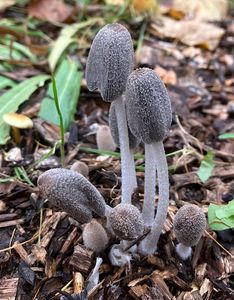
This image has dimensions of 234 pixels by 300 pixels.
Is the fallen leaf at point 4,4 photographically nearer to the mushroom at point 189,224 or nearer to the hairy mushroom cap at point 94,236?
the hairy mushroom cap at point 94,236

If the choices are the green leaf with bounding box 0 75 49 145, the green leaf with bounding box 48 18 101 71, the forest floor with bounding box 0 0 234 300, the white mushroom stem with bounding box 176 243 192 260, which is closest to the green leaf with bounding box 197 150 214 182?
the forest floor with bounding box 0 0 234 300

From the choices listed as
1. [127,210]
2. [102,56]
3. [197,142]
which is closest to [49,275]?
[127,210]

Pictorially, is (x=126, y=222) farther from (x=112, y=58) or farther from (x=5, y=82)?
(x=5, y=82)

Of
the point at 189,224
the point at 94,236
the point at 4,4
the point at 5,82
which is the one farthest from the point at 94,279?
the point at 4,4

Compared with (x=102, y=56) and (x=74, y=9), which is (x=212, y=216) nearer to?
(x=102, y=56)

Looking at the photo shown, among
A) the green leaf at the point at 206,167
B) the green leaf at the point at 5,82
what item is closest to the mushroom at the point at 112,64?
the green leaf at the point at 206,167
